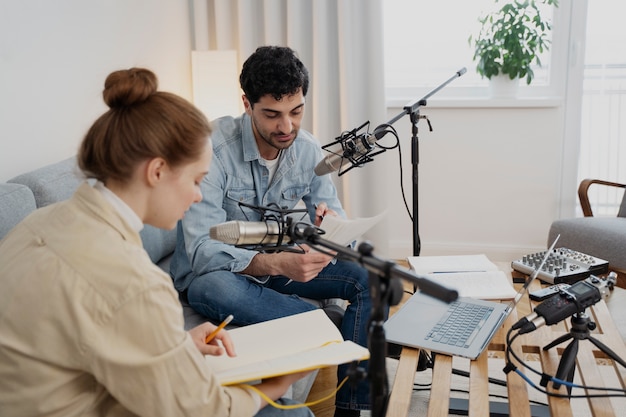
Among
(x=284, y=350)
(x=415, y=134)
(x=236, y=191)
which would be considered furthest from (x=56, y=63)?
(x=284, y=350)

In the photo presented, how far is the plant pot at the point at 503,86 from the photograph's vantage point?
3.53 m

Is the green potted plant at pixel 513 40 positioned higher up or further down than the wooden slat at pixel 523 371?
higher up

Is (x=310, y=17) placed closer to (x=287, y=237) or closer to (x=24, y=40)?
(x=24, y=40)

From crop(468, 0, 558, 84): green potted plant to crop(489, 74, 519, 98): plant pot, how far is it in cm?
3

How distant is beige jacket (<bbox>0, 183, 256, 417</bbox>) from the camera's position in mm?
1014

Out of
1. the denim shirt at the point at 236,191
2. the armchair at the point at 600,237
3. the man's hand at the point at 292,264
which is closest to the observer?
the man's hand at the point at 292,264

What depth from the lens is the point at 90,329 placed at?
3.31 feet

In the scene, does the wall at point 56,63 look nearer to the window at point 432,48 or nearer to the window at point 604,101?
the window at point 432,48

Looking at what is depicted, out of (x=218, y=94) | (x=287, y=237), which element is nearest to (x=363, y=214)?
(x=218, y=94)

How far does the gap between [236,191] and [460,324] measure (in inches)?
33.1

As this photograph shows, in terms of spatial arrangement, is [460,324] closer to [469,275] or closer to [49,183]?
[469,275]

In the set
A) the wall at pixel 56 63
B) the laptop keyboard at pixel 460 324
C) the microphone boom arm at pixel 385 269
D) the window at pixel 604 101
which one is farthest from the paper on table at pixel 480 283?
the window at pixel 604 101

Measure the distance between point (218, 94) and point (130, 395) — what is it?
2.26m

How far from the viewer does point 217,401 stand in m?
1.10
